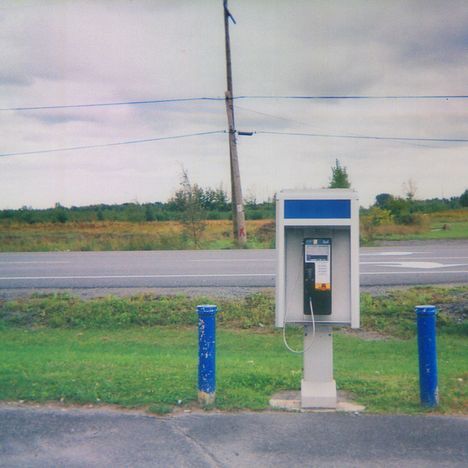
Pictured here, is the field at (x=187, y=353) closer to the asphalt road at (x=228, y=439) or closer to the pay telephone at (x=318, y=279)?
the asphalt road at (x=228, y=439)

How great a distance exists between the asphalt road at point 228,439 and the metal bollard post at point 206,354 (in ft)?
0.83

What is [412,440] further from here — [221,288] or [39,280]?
[39,280]

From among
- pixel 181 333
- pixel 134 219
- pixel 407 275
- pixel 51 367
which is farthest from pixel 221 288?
pixel 134 219

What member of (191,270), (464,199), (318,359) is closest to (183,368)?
(318,359)

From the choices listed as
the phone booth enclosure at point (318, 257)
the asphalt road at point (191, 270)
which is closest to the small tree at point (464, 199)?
the asphalt road at point (191, 270)

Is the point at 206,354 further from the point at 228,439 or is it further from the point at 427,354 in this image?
the point at 427,354

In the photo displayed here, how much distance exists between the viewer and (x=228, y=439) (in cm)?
498

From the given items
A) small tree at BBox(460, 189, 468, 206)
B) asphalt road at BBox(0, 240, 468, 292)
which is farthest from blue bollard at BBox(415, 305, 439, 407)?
small tree at BBox(460, 189, 468, 206)

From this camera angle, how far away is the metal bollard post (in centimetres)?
573

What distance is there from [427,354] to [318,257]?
1283 mm

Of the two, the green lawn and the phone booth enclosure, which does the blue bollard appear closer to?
the green lawn

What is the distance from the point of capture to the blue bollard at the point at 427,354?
560cm

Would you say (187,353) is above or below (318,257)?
below

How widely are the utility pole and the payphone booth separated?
724 inches
